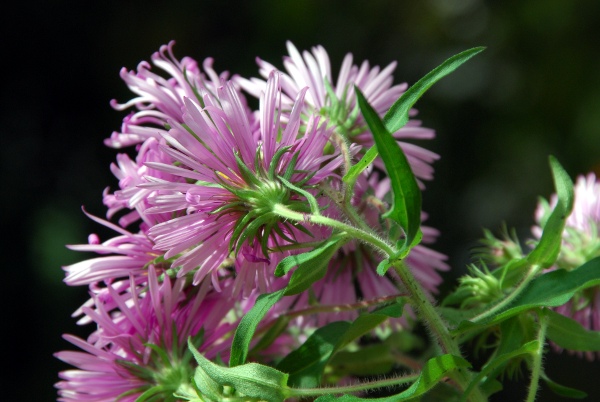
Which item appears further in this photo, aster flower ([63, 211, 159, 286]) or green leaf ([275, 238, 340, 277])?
aster flower ([63, 211, 159, 286])

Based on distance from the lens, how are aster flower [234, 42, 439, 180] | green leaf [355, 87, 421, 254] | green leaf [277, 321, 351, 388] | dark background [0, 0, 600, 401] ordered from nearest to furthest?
green leaf [355, 87, 421, 254] → green leaf [277, 321, 351, 388] → aster flower [234, 42, 439, 180] → dark background [0, 0, 600, 401]

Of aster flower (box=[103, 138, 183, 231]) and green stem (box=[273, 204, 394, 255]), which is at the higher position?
aster flower (box=[103, 138, 183, 231])

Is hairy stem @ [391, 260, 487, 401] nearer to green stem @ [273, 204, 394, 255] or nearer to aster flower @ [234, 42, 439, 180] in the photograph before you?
green stem @ [273, 204, 394, 255]

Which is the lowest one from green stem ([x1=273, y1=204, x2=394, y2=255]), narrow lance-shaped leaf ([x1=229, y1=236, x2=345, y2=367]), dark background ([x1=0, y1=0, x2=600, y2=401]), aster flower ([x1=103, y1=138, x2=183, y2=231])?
narrow lance-shaped leaf ([x1=229, y1=236, x2=345, y2=367])

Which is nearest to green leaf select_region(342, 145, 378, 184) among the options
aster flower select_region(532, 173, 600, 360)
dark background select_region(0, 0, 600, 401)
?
aster flower select_region(532, 173, 600, 360)

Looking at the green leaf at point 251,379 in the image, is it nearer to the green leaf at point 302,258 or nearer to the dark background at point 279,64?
the green leaf at point 302,258

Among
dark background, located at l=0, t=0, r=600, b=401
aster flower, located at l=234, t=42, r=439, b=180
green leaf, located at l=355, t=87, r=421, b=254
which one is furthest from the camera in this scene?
dark background, located at l=0, t=0, r=600, b=401

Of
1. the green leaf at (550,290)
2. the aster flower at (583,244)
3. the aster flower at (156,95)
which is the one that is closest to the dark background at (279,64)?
the aster flower at (583,244)
